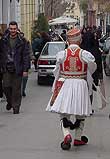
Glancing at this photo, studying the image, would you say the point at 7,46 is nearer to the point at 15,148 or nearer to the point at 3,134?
the point at 3,134

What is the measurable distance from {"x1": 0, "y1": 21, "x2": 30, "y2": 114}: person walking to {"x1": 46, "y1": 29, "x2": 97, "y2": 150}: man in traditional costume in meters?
4.00

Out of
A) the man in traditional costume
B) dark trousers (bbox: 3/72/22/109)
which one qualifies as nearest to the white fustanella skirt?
the man in traditional costume

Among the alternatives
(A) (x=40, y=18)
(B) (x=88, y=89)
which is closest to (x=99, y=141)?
(B) (x=88, y=89)

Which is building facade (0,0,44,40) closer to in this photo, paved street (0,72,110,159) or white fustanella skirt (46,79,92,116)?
paved street (0,72,110,159)

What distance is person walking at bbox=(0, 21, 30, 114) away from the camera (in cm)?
1377

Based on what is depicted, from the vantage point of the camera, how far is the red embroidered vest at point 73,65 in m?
9.66

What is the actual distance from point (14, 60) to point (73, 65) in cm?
437

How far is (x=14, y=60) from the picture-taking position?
45.4 ft

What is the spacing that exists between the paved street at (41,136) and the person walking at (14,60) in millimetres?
713

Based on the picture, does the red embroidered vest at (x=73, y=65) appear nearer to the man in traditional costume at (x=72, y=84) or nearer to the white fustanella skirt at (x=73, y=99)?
the man in traditional costume at (x=72, y=84)

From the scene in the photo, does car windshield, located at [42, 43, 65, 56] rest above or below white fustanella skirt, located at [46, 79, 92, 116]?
below

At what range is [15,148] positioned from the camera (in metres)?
9.90

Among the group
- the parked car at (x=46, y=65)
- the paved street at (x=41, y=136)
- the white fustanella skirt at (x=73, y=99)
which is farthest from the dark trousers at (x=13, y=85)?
the parked car at (x=46, y=65)

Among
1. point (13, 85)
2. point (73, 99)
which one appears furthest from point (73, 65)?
point (13, 85)
